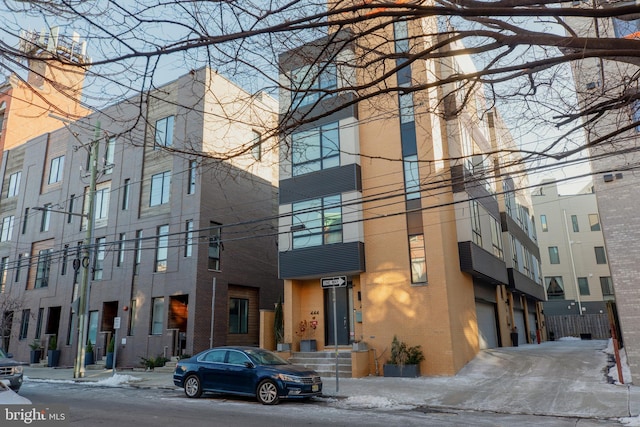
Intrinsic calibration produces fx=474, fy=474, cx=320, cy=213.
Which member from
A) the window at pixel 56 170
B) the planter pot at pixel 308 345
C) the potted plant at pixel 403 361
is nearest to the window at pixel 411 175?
the potted plant at pixel 403 361

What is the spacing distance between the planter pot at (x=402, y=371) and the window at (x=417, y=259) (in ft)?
9.94

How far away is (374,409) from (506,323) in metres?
17.1

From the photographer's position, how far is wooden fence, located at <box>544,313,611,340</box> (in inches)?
1361

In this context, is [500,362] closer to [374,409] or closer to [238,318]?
[374,409]

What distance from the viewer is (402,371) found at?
52.5ft

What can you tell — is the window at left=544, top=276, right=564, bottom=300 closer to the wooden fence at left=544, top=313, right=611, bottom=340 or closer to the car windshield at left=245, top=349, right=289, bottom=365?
the wooden fence at left=544, top=313, right=611, bottom=340

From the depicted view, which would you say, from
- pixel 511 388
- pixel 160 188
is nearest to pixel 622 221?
pixel 511 388

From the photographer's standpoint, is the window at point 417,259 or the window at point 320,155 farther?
the window at point 320,155

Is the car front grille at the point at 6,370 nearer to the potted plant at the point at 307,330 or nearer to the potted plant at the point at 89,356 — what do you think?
the potted plant at the point at 307,330

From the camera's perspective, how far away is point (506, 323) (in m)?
25.5

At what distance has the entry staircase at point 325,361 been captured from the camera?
16.8m

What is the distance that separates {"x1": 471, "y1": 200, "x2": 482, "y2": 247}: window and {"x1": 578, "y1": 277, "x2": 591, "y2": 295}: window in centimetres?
2882

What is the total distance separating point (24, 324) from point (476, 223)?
90.4 feet

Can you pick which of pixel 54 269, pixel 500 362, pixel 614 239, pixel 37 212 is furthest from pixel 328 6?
pixel 37 212
